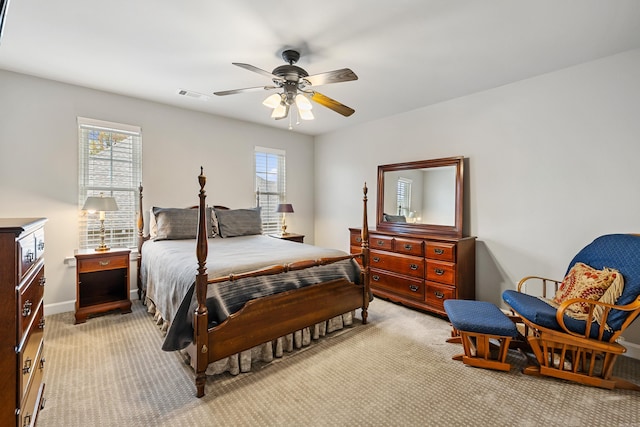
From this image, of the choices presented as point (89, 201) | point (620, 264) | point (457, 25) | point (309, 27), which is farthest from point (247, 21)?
point (620, 264)

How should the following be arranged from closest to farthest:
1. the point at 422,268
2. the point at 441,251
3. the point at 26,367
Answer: the point at 26,367 < the point at 441,251 < the point at 422,268

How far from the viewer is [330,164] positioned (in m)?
5.54

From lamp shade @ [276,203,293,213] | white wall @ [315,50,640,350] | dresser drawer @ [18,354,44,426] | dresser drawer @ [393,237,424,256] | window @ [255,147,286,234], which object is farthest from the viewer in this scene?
window @ [255,147,286,234]

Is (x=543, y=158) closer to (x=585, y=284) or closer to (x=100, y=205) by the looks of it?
(x=585, y=284)

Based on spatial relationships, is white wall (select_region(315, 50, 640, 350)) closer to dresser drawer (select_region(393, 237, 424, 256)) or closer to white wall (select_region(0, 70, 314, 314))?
dresser drawer (select_region(393, 237, 424, 256))

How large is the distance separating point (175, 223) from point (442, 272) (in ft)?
11.0

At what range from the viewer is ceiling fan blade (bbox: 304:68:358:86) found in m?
2.16

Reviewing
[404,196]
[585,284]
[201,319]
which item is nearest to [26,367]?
[201,319]

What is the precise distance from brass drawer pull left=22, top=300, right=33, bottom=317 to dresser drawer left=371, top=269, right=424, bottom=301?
3.41m

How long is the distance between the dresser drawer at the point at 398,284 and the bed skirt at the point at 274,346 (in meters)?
0.86

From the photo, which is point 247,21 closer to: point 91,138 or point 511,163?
point 91,138

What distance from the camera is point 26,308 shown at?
4.64 feet

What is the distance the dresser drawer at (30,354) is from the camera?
Result: 4.19 ft

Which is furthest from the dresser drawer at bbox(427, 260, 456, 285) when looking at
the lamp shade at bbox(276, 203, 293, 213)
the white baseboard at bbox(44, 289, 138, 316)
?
the white baseboard at bbox(44, 289, 138, 316)
